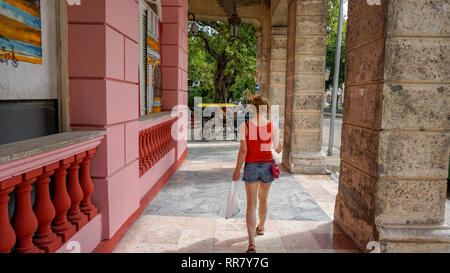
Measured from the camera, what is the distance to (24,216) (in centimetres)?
206

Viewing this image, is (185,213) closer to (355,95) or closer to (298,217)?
(298,217)

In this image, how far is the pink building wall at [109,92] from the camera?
3.15 meters

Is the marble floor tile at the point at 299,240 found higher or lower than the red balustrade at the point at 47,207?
lower

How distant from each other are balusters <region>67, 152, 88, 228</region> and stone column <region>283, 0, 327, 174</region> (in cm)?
540

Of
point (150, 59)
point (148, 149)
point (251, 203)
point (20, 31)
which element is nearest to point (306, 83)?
point (150, 59)

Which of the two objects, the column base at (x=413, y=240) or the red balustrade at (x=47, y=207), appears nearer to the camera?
the red balustrade at (x=47, y=207)

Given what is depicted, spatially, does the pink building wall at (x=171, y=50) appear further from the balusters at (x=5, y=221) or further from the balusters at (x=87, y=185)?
the balusters at (x=5, y=221)

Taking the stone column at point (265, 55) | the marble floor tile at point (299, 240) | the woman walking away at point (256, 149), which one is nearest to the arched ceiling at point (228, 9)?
the stone column at point (265, 55)

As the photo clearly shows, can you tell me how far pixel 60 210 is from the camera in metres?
2.59

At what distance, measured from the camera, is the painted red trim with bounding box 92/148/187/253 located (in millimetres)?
3271

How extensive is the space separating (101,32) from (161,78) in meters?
4.25

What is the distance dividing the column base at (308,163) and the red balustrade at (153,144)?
2849mm

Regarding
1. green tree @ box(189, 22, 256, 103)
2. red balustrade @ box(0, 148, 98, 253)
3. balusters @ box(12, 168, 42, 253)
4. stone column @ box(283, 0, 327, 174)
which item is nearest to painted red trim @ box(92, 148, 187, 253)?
red balustrade @ box(0, 148, 98, 253)

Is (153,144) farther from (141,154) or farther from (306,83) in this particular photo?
(306,83)
